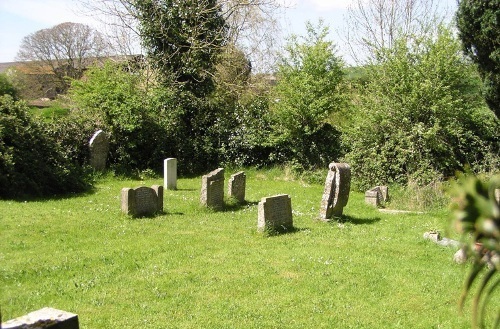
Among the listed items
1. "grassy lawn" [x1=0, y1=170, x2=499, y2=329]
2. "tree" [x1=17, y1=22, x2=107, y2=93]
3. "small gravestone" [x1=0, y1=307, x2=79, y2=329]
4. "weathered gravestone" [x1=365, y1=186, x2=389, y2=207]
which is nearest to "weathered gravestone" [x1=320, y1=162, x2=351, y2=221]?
"grassy lawn" [x1=0, y1=170, x2=499, y2=329]

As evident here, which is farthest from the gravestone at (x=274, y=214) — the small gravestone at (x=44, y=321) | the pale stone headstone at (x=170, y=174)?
the small gravestone at (x=44, y=321)

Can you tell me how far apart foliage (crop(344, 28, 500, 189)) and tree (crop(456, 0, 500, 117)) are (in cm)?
166

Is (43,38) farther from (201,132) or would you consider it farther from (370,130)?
(370,130)

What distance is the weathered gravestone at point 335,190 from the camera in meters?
12.1

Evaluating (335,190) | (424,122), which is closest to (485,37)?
(424,122)

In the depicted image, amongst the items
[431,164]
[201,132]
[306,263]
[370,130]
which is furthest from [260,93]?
[306,263]

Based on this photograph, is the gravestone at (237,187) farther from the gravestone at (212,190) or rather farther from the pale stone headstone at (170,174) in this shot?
the pale stone headstone at (170,174)

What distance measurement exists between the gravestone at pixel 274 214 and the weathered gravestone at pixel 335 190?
56.5 inches

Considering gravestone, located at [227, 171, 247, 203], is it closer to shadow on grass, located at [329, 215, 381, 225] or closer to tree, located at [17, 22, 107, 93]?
shadow on grass, located at [329, 215, 381, 225]

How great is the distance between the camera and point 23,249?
904cm

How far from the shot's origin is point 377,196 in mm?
14977

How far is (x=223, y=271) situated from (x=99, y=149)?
12364 millimetres

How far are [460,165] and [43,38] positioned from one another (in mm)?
42542

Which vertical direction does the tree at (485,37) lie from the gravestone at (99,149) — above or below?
above
